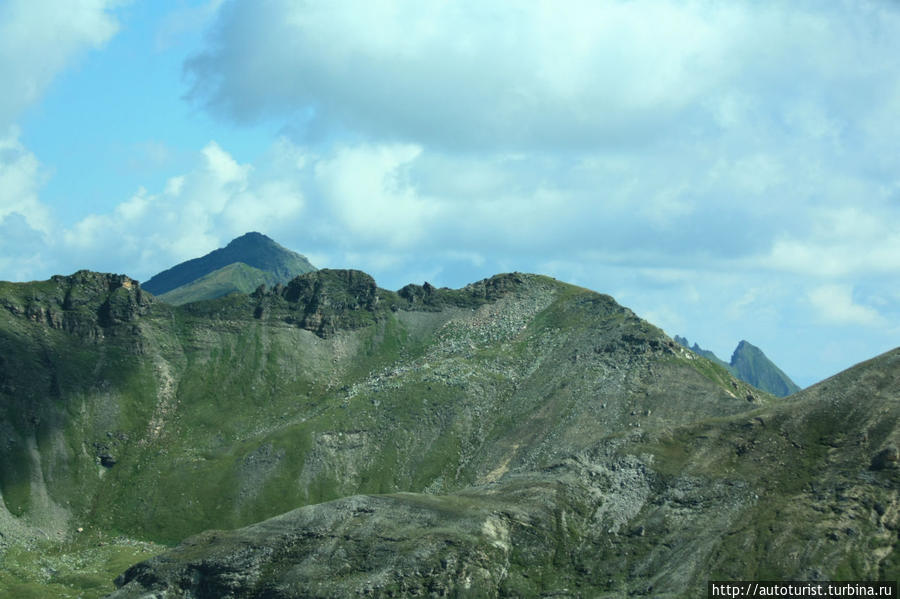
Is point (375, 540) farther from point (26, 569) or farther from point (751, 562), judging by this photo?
point (26, 569)

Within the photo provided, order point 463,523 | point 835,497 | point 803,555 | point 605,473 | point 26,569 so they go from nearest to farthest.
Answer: point 803,555 → point 835,497 → point 463,523 → point 605,473 → point 26,569

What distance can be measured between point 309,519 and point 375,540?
49.2 ft

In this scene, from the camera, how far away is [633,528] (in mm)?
154000

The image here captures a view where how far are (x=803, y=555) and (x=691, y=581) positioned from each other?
17.9 m

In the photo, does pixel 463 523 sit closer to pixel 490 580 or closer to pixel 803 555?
pixel 490 580

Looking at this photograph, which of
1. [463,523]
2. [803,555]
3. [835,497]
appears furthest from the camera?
[463,523]

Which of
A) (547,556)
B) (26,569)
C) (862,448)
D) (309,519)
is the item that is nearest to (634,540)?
(547,556)

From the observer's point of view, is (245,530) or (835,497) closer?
(835,497)

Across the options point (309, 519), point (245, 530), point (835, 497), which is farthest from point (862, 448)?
point (245, 530)

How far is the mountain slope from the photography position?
137375 mm

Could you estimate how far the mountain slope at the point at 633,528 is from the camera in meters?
137

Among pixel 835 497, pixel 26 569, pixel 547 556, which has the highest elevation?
pixel 835 497

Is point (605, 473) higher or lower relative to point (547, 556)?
higher

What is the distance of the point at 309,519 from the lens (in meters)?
157
